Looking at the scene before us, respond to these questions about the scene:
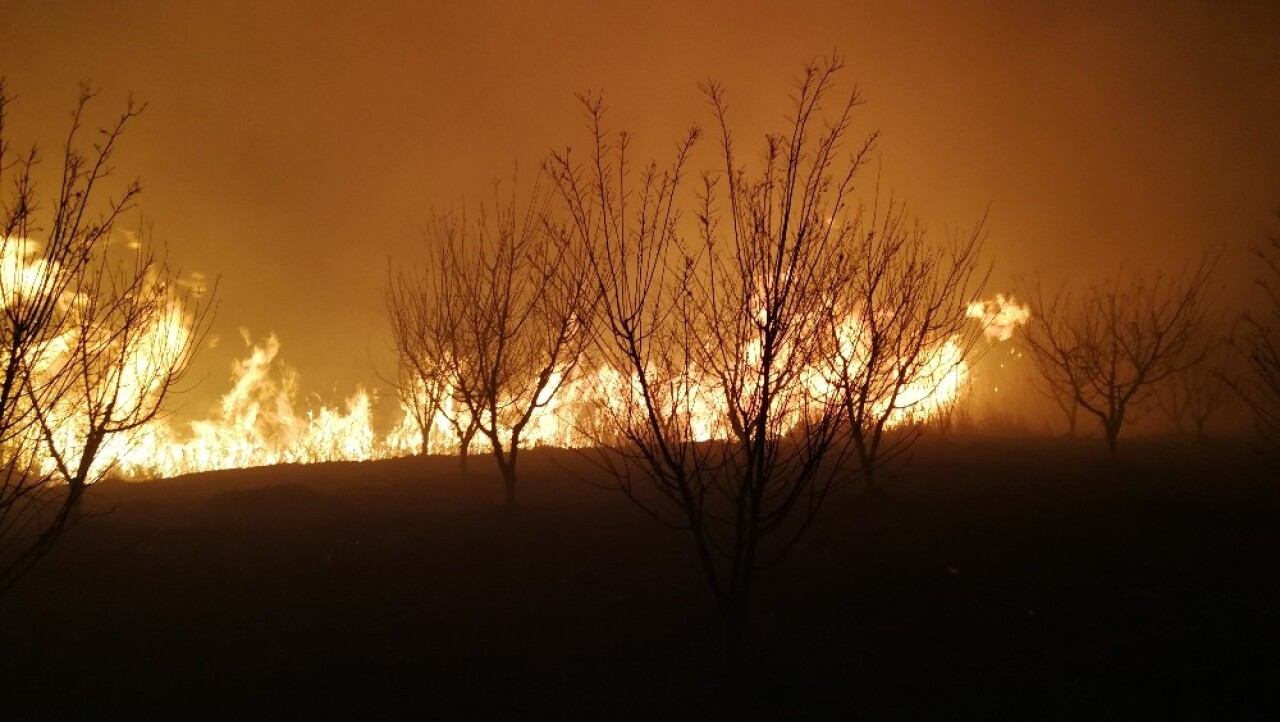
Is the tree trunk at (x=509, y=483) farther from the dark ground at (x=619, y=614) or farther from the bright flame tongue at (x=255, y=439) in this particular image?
the bright flame tongue at (x=255, y=439)

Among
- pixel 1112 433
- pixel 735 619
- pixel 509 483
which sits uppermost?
pixel 1112 433

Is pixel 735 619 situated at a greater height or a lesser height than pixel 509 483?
lesser

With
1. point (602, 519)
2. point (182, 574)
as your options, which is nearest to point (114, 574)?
point (182, 574)

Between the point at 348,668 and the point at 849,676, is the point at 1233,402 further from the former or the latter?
the point at 348,668

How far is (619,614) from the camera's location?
7.71 m

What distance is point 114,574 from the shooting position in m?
8.74

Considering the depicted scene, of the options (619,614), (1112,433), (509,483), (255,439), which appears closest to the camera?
(619,614)

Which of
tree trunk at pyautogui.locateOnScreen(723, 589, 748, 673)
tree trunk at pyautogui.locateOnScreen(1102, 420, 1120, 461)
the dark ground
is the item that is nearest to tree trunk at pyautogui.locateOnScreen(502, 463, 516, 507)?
the dark ground

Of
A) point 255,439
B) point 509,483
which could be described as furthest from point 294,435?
point 509,483

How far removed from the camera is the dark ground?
5906mm

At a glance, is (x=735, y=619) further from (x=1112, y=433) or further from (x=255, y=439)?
(x=255, y=439)

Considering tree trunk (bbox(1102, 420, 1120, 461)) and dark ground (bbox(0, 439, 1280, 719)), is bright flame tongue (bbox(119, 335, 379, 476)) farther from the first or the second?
tree trunk (bbox(1102, 420, 1120, 461))

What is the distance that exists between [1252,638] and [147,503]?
656 inches

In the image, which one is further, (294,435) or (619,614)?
(294,435)
